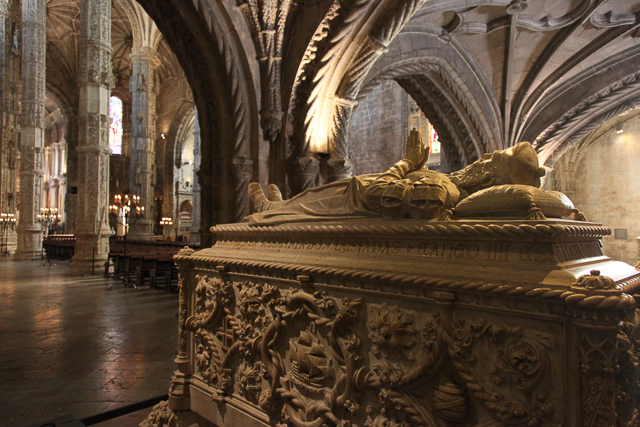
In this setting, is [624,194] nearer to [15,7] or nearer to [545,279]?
[545,279]

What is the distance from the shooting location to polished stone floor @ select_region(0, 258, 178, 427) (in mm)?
2768

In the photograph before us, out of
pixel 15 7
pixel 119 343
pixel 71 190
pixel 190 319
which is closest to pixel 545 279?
pixel 190 319

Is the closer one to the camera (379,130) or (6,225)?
(379,130)

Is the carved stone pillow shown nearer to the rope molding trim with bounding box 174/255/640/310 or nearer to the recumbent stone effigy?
the recumbent stone effigy

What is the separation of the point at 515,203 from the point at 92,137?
401 inches

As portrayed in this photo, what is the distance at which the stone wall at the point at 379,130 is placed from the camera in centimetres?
1203

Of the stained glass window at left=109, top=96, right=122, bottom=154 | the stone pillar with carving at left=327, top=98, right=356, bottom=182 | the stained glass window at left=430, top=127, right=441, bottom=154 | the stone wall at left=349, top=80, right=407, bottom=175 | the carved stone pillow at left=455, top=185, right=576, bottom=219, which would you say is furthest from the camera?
the stained glass window at left=109, top=96, right=122, bottom=154

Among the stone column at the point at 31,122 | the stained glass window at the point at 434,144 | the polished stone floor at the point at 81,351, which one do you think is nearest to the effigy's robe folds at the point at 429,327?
the polished stone floor at the point at 81,351

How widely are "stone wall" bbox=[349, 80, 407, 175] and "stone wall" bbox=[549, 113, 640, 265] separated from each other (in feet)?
20.1

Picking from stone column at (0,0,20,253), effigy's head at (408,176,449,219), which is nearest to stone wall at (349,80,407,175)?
effigy's head at (408,176,449,219)

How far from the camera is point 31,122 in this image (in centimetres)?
1212

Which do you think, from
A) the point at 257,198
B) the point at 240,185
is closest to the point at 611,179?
the point at 240,185

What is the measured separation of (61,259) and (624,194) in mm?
17954

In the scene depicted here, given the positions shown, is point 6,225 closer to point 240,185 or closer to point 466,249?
point 240,185
